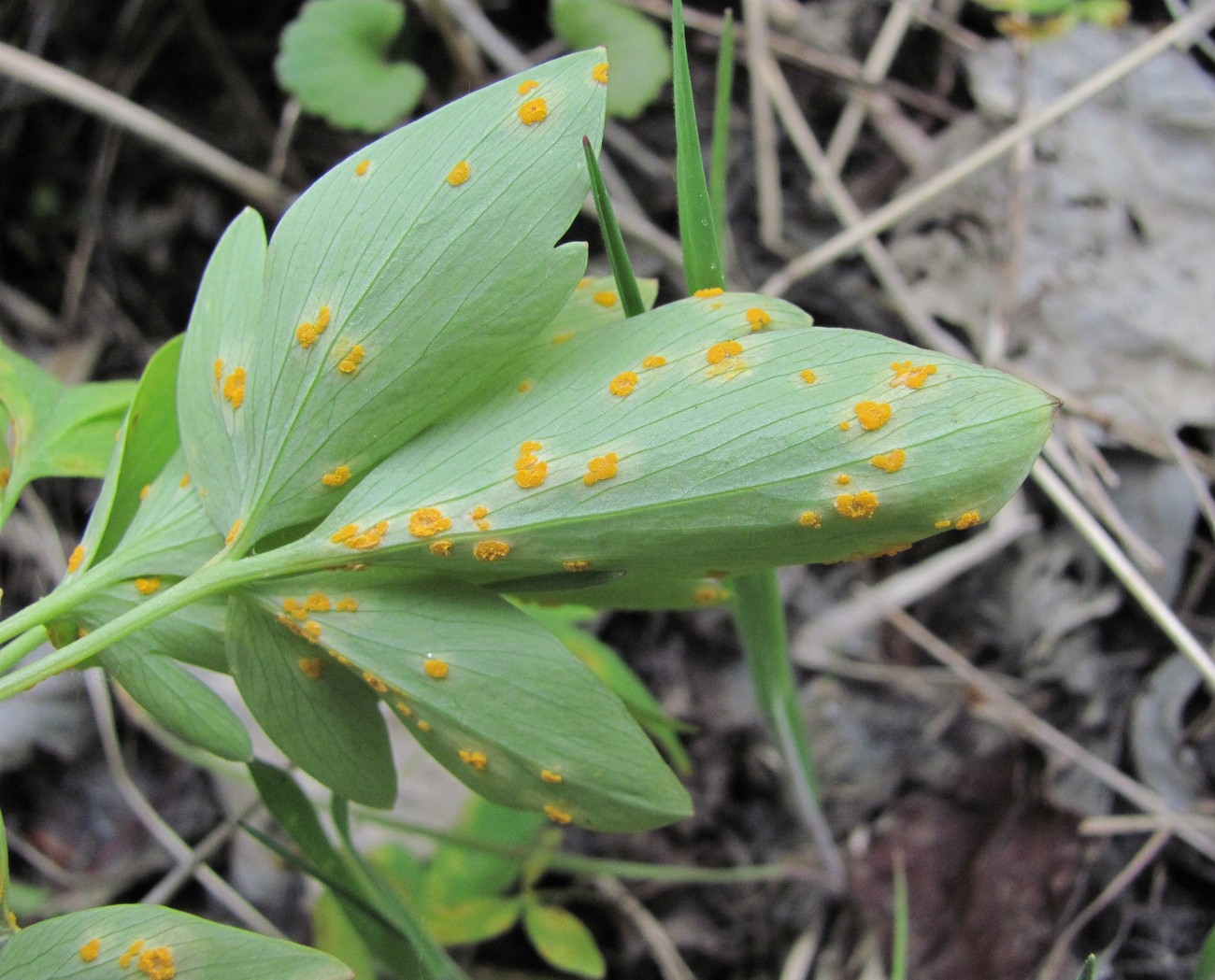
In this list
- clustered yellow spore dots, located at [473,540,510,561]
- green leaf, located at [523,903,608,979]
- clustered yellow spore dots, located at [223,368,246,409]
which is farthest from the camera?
green leaf, located at [523,903,608,979]

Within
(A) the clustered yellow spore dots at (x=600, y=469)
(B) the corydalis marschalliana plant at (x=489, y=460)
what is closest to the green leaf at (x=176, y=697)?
(B) the corydalis marschalliana plant at (x=489, y=460)

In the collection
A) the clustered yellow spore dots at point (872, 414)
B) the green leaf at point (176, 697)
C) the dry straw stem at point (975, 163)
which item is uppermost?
the clustered yellow spore dots at point (872, 414)

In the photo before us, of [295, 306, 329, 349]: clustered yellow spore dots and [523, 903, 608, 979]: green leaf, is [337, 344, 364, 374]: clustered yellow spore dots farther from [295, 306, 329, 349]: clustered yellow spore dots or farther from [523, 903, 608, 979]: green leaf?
[523, 903, 608, 979]: green leaf

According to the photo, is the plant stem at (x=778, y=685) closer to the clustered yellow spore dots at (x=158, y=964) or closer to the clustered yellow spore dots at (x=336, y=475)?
the clustered yellow spore dots at (x=336, y=475)

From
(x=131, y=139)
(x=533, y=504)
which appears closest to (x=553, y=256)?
(x=533, y=504)

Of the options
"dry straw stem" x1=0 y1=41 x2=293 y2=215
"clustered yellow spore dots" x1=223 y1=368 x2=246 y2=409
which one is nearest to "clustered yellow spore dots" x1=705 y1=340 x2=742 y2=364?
"clustered yellow spore dots" x1=223 y1=368 x2=246 y2=409

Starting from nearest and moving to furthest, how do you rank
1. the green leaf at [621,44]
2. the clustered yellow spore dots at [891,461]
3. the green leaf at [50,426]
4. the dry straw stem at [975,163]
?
1. the clustered yellow spore dots at [891,461]
2. the green leaf at [50,426]
3. the dry straw stem at [975,163]
4. the green leaf at [621,44]

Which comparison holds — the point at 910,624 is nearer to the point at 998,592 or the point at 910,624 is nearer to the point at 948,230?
the point at 998,592
